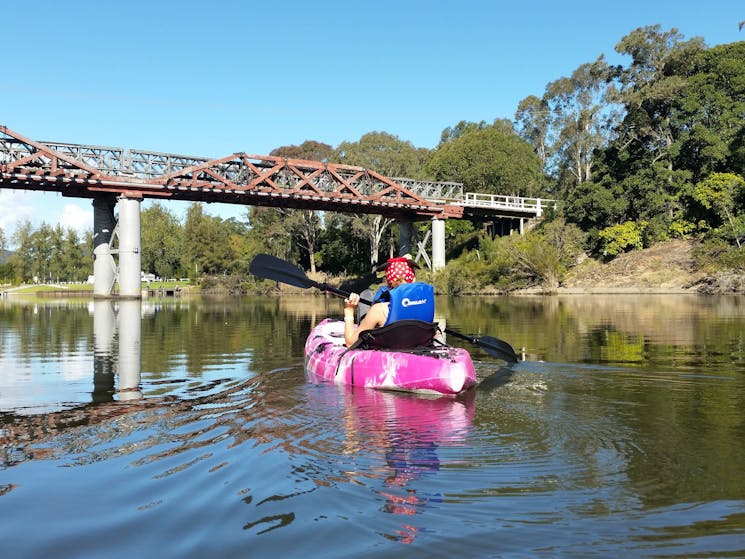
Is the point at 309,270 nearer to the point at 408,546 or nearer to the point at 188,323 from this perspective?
the point at 188,323

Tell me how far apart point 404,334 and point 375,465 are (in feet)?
10.7

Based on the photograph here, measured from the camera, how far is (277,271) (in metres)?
11.5

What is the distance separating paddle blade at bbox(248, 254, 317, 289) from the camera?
36.9 feet

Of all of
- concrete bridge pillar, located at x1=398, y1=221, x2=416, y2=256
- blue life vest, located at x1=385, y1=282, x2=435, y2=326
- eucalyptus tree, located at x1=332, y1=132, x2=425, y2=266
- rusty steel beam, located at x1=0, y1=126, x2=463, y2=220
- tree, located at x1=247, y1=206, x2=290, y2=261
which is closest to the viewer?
blue life vest, located at x1=385, y1=282, x2=435, y2=326

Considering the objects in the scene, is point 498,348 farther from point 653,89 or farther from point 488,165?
point 488,165

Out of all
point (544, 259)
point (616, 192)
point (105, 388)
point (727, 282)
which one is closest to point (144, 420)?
point (105, 388)

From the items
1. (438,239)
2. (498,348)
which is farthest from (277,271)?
(438,239)

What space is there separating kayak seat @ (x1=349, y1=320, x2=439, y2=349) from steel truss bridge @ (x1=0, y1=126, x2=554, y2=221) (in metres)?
34.2

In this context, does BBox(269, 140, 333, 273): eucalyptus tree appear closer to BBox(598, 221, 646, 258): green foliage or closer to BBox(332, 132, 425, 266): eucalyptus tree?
BBox(332, 132, 425, 266): eucalyptus tree

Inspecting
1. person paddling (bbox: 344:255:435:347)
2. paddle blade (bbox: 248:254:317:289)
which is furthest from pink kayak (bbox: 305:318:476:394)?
paddle blade (bbox: 248:254:317:289)

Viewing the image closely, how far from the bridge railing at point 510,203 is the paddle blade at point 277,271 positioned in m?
41.3

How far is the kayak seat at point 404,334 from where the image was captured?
744 centimetres

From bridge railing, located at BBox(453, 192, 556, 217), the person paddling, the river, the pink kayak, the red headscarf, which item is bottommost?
the river

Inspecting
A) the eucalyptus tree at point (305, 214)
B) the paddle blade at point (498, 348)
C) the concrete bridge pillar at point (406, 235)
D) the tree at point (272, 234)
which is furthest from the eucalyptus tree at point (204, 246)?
the paddle blade at point (498, 348)
